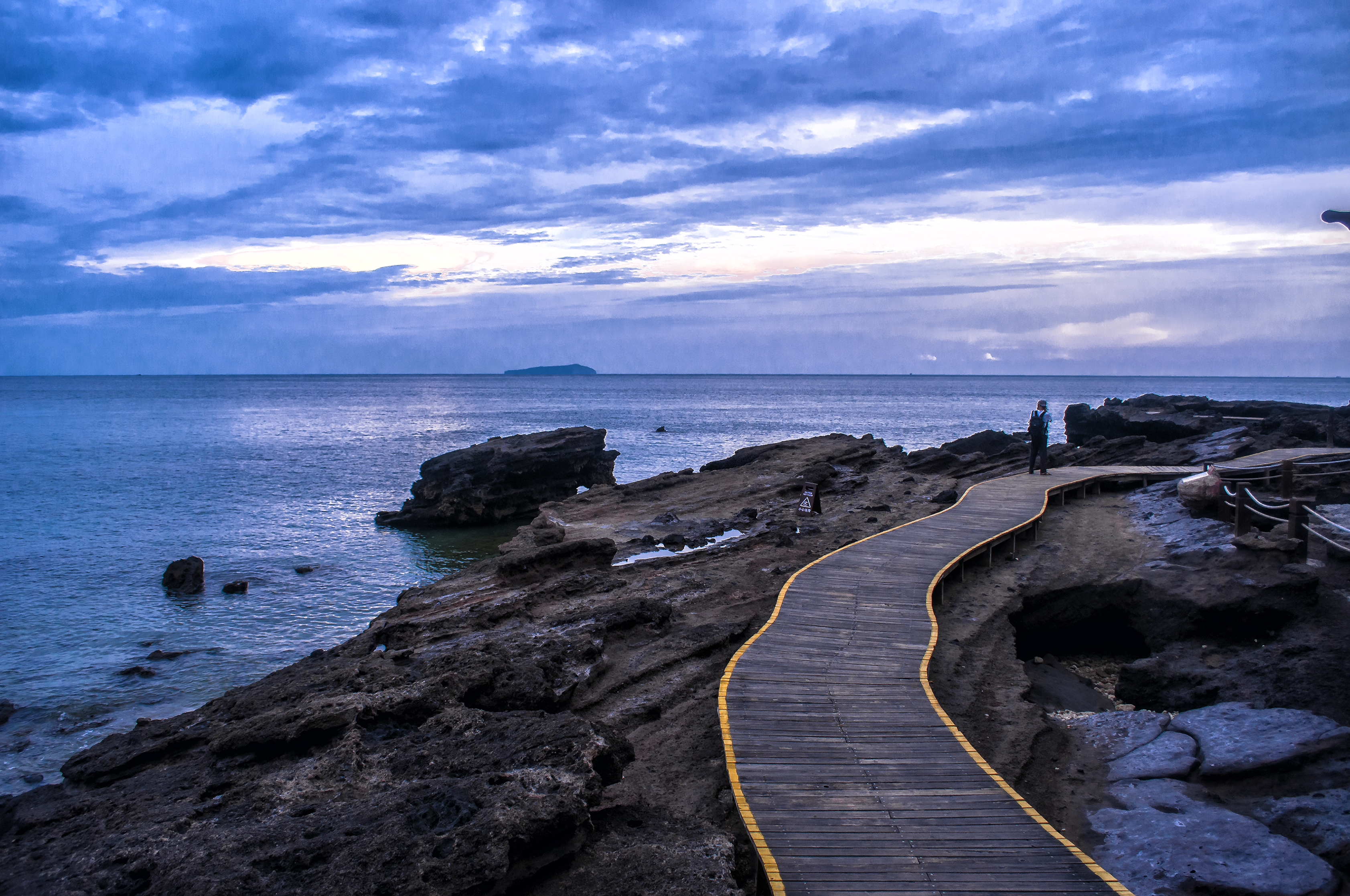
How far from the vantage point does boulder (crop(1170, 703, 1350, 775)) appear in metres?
8.85

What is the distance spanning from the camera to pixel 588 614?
531 inches

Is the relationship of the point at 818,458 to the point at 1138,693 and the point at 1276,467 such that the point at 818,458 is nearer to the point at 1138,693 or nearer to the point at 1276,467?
the point at 1276,467

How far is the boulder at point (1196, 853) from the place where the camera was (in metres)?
6.98

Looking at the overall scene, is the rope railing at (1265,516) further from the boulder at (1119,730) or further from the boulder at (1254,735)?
the boulder at (1119,730)

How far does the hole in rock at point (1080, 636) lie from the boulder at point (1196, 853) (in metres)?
6.12

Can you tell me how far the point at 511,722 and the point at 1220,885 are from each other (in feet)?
23.0

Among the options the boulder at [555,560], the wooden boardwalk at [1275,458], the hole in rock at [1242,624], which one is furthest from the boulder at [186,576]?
the wooden boardwalk at [1275,458]

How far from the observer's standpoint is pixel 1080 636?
1521 centimetres

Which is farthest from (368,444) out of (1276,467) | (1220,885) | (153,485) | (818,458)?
(1220,885)

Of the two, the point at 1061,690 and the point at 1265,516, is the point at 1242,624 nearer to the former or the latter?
the point at 1265,516

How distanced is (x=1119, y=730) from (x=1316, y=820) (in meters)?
2.58

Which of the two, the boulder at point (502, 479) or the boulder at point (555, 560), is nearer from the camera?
the boulder at point (555, 560)

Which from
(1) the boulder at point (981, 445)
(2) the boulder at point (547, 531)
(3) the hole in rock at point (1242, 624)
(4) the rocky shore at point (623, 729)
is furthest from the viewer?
(1) the boulder at point (981, 445)

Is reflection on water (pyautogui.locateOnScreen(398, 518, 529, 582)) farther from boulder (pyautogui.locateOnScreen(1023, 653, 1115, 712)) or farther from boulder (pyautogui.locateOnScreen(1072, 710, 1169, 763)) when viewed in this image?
boulder (pyautogui.locateOnScreen(1072, 710, 1169, 763))
